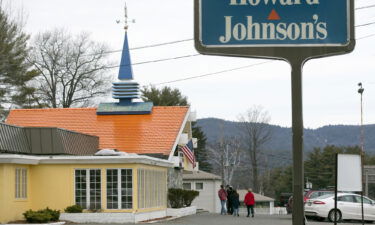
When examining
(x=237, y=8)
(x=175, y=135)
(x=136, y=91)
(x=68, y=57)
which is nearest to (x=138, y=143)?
(x=175, y=135)

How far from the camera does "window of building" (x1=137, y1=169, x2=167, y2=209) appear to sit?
114 ft

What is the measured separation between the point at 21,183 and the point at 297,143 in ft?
95.2

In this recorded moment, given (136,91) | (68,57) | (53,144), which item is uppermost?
(68,57)

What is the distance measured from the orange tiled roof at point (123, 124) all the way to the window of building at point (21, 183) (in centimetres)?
1012

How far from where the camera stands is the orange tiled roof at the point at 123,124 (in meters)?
43.7

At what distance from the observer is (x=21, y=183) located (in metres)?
33.3

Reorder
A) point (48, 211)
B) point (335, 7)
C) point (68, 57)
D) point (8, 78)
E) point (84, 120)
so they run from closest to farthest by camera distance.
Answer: point (335, 7) < point (48, 211) < point (84, 120) < point (8, 78) < point (68, 57)

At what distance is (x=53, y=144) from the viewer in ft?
115

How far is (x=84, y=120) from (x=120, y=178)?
13455 mm

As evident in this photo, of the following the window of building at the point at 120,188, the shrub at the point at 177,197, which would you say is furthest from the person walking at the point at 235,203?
the window of building at the point at 120,188

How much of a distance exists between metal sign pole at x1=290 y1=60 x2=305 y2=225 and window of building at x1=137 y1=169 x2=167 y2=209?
1137 inches

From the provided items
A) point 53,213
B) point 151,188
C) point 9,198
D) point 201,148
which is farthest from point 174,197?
point 201,148

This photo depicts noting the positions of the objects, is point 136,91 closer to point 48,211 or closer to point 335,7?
point 48,211

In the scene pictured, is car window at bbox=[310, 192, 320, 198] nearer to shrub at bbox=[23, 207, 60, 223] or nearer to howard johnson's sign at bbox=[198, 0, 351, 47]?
shrub at bbox=[23, 207, 60, 223]
